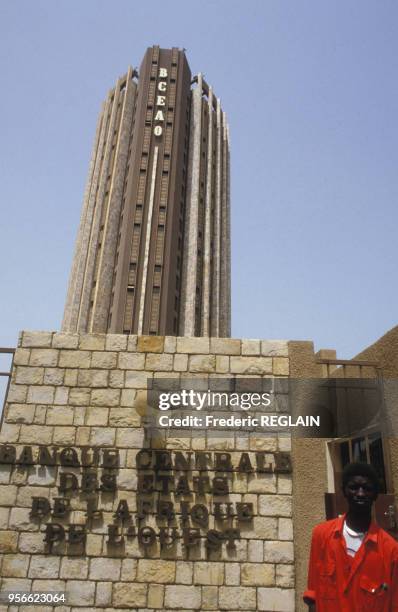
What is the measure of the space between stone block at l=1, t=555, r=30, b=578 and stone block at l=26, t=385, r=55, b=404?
199cm

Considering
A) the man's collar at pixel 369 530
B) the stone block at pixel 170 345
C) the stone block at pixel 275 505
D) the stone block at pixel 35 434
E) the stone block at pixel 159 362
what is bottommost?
the man's collar at pixel 369 530

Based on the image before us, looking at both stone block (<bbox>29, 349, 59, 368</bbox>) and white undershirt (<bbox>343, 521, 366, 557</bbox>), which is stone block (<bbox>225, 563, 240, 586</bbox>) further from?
stone block (<bbox>29, 349, 59, 368</bbox>)

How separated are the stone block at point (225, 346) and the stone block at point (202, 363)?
126 millimetres

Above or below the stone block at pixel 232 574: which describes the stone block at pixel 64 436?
above

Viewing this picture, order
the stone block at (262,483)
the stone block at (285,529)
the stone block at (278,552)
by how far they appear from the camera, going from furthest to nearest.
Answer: the stone block at (262,483) → the stone block at (285,529) → the stone block at (278,552)

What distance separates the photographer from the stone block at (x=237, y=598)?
20.3 feet

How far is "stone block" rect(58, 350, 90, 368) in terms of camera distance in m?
7.29

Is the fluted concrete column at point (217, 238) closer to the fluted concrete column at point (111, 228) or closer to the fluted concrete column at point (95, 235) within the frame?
the fluted concrete column at point (111, 228)

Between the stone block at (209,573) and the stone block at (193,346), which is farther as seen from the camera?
the stone block at (193,346)

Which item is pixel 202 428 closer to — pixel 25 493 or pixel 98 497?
pixel 98 497

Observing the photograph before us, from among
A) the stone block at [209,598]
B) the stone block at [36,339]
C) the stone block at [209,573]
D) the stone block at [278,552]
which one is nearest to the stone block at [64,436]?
the stone block at [36,339]

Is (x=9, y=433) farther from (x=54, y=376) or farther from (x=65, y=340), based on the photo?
(x=65, y=340)

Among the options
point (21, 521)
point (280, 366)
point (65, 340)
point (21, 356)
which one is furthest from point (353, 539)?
point (21, 356)
